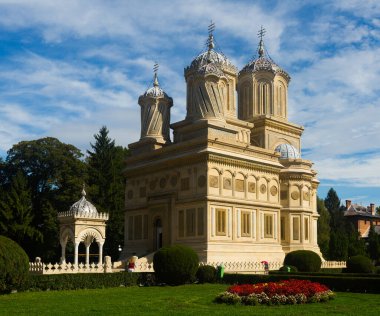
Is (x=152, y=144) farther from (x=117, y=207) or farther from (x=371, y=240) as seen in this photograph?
(x=371, y=240)

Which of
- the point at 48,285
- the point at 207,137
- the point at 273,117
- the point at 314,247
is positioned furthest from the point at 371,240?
the point at 48,285

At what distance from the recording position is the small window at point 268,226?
4025cm

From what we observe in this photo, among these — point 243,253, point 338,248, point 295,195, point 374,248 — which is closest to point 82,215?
point 243,253

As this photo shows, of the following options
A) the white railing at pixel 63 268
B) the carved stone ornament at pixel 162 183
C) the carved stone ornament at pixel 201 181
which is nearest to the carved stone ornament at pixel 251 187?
the carved stone ornament at pixel 201 181

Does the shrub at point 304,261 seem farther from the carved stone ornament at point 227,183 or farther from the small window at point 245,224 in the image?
the carved stone ornament at point 227,183

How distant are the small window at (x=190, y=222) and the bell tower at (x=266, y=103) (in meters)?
11.1

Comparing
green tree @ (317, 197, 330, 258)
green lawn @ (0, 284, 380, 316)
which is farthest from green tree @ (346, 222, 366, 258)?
green lawn @ (0, 284, 380, 316)

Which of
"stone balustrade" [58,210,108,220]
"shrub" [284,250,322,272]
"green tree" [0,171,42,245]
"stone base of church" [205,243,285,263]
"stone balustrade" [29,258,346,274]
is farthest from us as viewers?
"green tree" [0,171,42,245]

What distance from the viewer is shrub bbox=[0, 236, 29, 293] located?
21.8 meters

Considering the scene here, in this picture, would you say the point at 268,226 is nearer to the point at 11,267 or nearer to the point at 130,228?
the point at 130,228

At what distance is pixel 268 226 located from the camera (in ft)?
133

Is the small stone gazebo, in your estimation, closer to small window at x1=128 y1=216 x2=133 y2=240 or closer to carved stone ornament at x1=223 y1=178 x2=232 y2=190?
small window at x1=128 y1=216 x2=133 y2=240

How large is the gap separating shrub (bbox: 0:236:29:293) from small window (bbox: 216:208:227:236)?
53.4ft

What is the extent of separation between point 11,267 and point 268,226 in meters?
22.6
